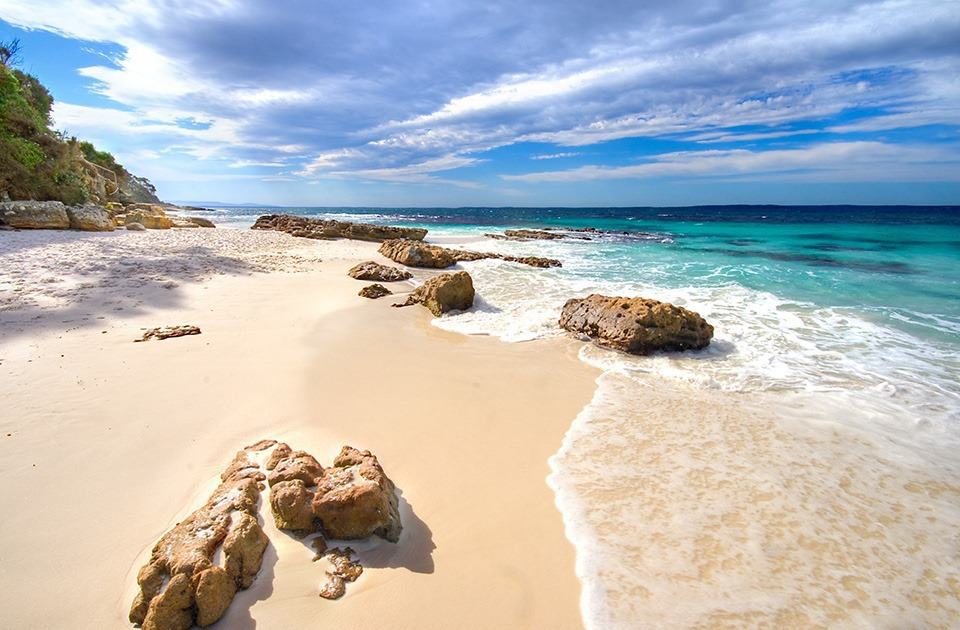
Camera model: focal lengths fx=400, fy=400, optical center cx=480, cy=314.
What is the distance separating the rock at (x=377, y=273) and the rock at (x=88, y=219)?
33.8 ft

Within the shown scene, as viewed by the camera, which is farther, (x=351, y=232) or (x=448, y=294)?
(x=351, y=232)

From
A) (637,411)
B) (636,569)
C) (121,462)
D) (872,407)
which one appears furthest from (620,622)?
(872,407)

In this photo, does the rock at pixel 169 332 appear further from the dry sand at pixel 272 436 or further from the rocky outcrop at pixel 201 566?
the rocky outcrop at pixel 201 566

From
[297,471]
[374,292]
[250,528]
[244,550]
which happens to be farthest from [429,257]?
[244,550]

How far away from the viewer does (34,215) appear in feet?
41.5

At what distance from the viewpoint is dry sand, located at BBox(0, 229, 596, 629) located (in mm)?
2318

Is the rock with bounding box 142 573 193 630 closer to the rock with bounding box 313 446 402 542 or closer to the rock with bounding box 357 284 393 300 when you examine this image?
the rock with bounding box 313 446 402 542

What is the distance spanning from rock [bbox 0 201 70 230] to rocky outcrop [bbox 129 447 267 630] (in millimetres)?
16058

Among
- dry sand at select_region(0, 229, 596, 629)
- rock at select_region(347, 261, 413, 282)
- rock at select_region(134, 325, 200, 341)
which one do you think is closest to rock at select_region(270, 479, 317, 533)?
dry sand at select_region(0, 229, 596, 629)

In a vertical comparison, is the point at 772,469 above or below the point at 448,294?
below

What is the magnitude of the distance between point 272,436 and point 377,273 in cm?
818

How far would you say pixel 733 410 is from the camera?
4.74 meters

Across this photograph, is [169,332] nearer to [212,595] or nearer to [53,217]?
[212,595]

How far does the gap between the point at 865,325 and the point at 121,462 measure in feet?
38.0
